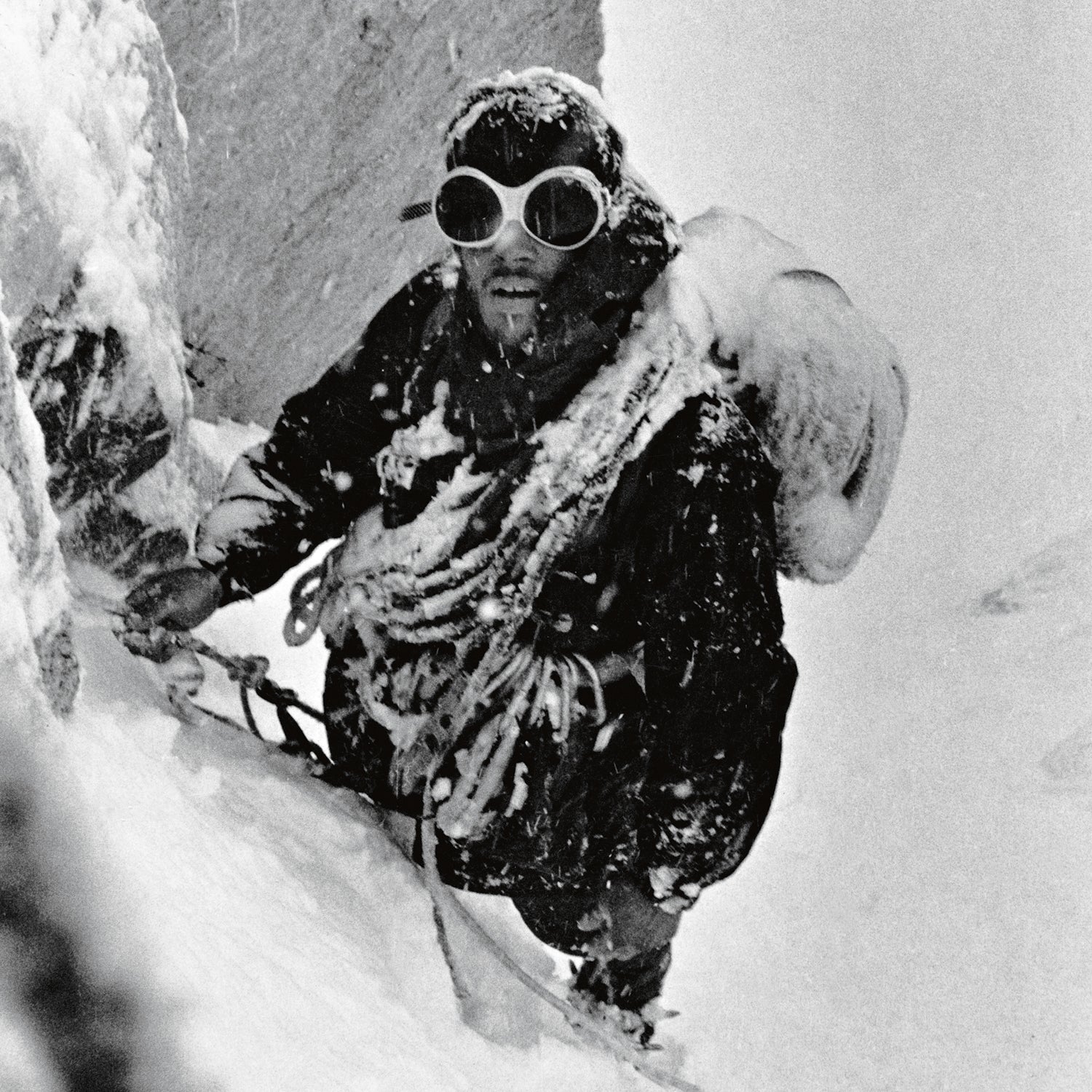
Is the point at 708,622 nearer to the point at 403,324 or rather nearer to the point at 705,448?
the point at 705,448

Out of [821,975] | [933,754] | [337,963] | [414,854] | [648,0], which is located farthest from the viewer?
[648,0]

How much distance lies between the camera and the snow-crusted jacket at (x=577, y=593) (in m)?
1.54

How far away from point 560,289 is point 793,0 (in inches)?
215

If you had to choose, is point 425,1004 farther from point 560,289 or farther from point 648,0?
point 648,0

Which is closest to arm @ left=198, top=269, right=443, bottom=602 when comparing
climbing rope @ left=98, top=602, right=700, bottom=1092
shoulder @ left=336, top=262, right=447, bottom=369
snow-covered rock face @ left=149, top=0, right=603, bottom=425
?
shoulder @ left=336, top=262, right=447, bottom=369

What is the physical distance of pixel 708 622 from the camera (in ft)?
5.03

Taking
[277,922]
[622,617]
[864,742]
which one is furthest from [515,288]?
[864,742]

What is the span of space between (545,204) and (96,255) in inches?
28.1

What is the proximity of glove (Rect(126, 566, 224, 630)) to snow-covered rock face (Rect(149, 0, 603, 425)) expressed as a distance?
1.62 meters

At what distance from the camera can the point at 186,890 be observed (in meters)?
1.08

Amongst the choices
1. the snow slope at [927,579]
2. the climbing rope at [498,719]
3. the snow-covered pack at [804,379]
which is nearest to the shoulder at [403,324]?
the snow-covered pack at [804,379]

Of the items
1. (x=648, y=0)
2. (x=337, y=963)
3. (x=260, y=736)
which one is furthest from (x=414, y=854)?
(x=648, y=0)

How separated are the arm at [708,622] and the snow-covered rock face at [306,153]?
6.59 feet

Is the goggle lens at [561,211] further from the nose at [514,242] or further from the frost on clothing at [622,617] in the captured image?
the frost on clothing at [622,617]
